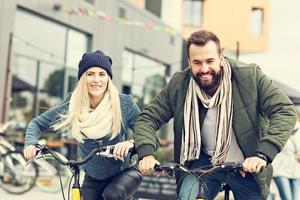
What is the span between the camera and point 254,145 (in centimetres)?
307

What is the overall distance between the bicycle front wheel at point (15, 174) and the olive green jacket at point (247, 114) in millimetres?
6413

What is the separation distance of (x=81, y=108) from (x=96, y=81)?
0.22 m

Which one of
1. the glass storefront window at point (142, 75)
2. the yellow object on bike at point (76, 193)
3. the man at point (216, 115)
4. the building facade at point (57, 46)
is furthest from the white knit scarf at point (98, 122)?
the glass storefront window at point (142, 75)

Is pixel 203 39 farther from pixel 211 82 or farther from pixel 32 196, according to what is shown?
pixel 32 196

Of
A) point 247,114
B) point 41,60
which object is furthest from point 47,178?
point 247,114

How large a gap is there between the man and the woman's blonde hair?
337 millimetres

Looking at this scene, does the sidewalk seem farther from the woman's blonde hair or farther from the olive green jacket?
the olive green jacket

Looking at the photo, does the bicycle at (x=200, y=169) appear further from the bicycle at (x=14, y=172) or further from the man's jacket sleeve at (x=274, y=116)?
the bicycle at (x=14, y=172)

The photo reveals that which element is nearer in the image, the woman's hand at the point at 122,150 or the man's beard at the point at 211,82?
the man's beard at the point at 211,82

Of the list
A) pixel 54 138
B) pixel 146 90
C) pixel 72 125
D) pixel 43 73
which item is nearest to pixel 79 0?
pixel 43 73

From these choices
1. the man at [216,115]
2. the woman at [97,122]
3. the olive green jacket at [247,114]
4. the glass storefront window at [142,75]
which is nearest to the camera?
the olive green jacket at [247,114]

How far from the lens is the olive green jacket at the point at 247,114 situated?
2.86 meters

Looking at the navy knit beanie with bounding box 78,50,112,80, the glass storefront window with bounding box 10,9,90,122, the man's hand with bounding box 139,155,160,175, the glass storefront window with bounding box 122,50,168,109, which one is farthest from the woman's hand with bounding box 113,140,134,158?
the glass storefront window with bounding box 122,50,168,109

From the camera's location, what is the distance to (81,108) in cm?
362
